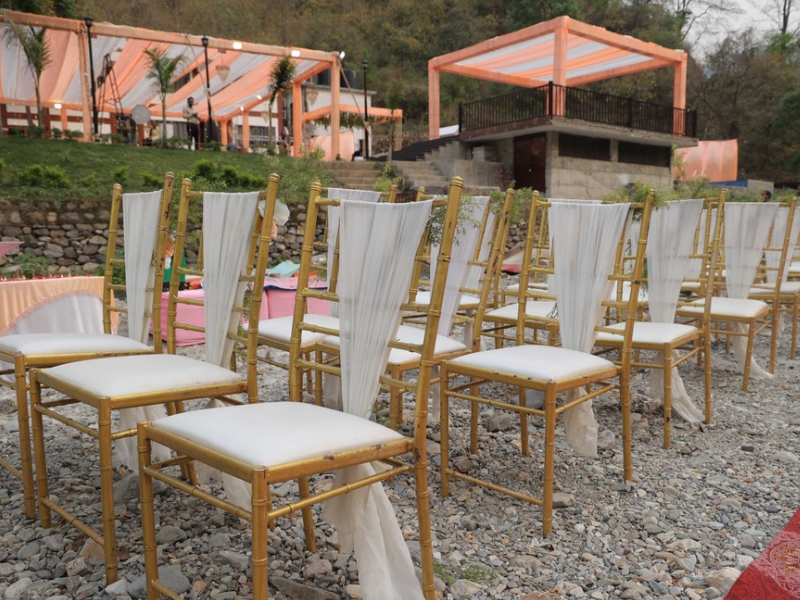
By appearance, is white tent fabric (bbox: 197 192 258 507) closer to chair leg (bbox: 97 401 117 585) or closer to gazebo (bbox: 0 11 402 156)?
chair leg (bbox: 97 401 117 585)

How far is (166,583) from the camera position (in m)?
1.59

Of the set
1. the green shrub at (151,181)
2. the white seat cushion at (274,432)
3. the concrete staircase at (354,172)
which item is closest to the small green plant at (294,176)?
the white seat cushion at (274,432)

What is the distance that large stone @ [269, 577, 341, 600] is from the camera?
60.6 inches

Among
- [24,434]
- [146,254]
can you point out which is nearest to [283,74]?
[146,254]

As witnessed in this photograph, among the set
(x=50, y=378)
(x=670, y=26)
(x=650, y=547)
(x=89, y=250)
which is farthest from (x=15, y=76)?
(x=670, y=26)

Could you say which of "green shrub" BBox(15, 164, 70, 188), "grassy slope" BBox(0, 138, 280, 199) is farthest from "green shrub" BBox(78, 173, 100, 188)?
"green shrub" BBox(15, 164, 70, 188)

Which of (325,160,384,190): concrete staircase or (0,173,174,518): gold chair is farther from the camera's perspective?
(325,160,384,190): concrete staircase

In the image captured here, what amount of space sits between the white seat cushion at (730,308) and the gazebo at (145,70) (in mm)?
9018

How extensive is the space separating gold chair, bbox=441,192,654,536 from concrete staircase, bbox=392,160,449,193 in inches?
368

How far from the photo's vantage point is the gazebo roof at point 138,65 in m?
10.1

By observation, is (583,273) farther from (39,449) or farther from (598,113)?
(598,113)

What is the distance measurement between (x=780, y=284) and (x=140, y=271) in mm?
3715

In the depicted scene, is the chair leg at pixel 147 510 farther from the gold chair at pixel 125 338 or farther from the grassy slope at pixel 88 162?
the grassy slope at pixel 88 162

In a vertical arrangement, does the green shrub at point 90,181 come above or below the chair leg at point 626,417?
above
